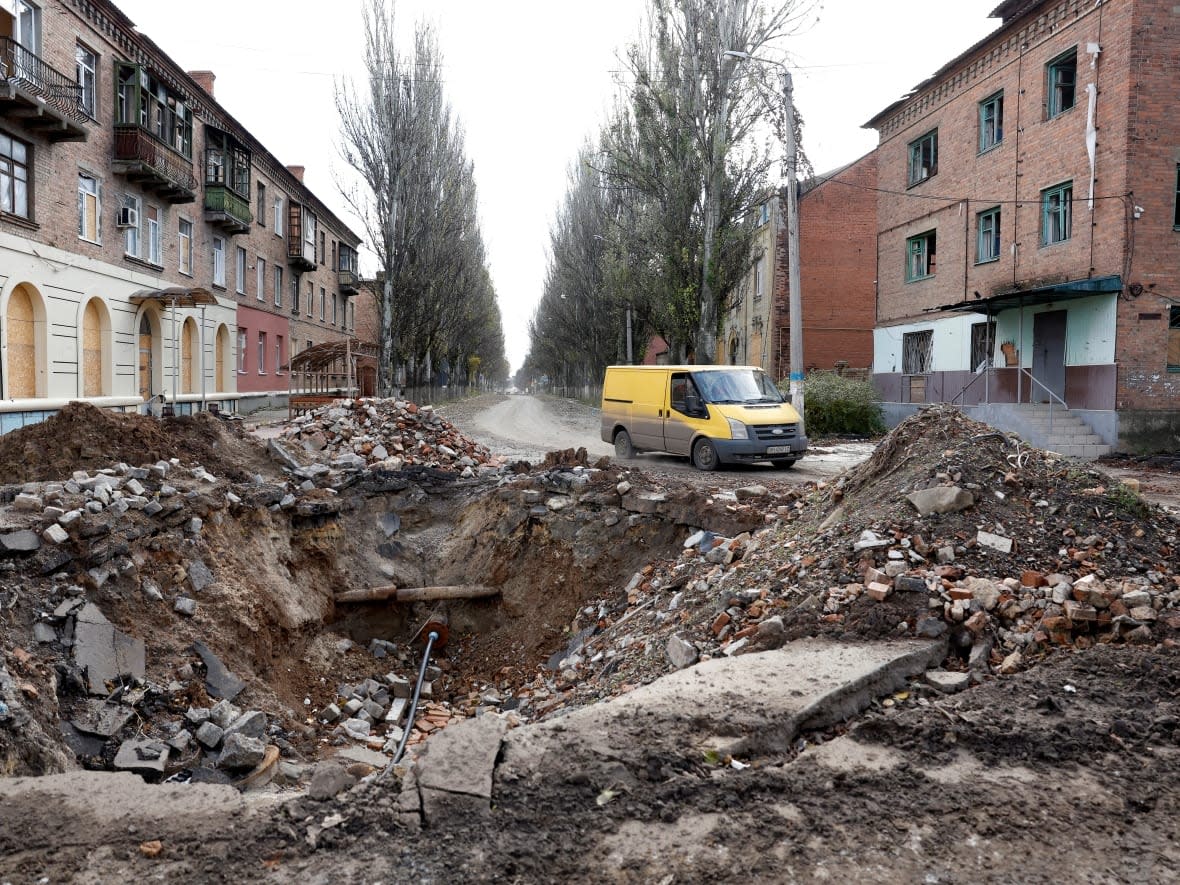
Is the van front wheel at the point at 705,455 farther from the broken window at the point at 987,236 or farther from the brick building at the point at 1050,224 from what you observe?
the broken window at the point at 987,236

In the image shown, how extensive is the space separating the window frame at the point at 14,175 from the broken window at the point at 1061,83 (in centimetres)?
2371

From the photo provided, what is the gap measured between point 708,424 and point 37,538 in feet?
34.3

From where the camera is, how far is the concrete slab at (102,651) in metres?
5.82

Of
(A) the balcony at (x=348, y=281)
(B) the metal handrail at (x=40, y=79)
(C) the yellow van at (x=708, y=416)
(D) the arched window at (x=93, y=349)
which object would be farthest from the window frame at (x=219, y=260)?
(C) the yellow van at (x=708, y=416)

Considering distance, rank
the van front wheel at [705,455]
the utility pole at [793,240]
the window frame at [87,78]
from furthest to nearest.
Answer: the window frame at [87,78]
the utility pole at [793,240]
the van front wheel at [705,455]

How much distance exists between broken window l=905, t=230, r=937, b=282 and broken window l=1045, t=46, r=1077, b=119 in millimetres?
5738

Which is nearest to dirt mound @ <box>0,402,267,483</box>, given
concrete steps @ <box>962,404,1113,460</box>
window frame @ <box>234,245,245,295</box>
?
concrete steps @ <box>962,404,1113,460</box>

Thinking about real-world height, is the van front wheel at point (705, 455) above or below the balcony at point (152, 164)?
below

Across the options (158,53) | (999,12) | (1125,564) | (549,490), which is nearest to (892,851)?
(1125,564)

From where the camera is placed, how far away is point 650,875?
9.71 feet

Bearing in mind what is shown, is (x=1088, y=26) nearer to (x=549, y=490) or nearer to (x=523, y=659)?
(x=549, y=490)

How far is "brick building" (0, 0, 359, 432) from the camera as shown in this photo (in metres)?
18.4

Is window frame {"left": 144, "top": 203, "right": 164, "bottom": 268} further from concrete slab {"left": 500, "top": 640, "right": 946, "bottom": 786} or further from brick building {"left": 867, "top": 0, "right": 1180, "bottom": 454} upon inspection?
concrete slab {"left": 500, "top": 640, "right": 946, "bottom": 786}

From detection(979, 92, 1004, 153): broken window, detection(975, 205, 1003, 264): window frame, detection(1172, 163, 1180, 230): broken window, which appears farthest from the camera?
detection(975, 205, 1003, 264): window frame
